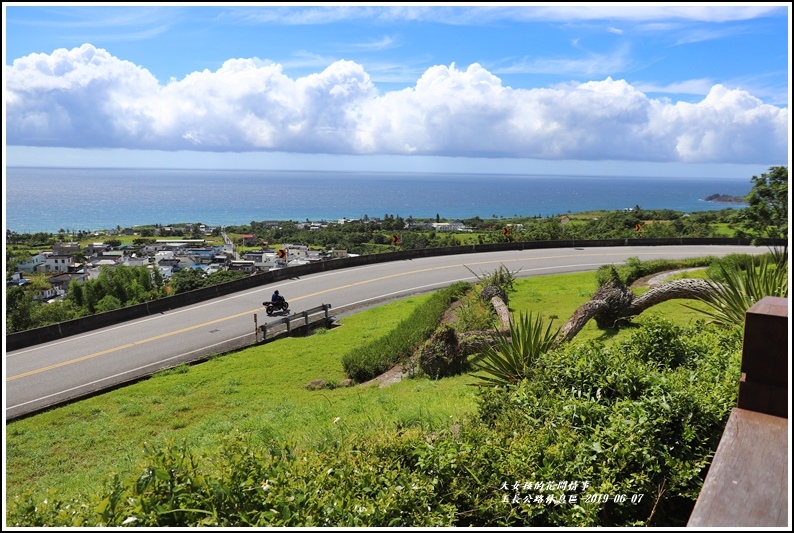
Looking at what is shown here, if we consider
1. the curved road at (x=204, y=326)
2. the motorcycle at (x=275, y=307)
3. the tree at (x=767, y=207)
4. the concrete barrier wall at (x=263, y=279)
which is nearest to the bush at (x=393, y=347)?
the curved road at (x=204, y=326)

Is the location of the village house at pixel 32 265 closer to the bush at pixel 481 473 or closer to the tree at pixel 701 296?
the tree at pixel 701 296

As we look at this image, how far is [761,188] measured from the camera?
19.9 m

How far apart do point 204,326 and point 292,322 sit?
3.24m

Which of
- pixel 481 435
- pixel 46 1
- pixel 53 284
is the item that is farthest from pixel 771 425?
pixel 53 284

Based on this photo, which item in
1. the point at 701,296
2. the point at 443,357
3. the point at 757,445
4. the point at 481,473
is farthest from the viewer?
the point at 443,357

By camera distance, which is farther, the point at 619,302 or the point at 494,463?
the point at 619,302

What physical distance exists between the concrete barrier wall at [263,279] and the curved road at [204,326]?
0.47m

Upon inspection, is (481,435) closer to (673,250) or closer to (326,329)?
(326,329)

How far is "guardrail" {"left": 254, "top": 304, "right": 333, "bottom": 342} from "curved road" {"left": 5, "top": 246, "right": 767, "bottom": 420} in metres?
0.50

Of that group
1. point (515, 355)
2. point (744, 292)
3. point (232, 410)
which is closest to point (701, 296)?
point (744, 292)

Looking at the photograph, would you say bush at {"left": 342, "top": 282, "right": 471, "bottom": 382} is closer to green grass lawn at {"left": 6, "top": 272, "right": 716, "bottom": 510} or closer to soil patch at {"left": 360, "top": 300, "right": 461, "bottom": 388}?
soil patch at {"left": 360, "top": 300, "right": 461, "bottom": 388}

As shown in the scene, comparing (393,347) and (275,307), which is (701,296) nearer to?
(393,347)

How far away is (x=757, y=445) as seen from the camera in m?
2.42

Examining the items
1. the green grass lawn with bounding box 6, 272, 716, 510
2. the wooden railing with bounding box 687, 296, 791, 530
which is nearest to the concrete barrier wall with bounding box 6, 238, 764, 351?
the green grass lawn with bounding box 6, 272, 716, 510
